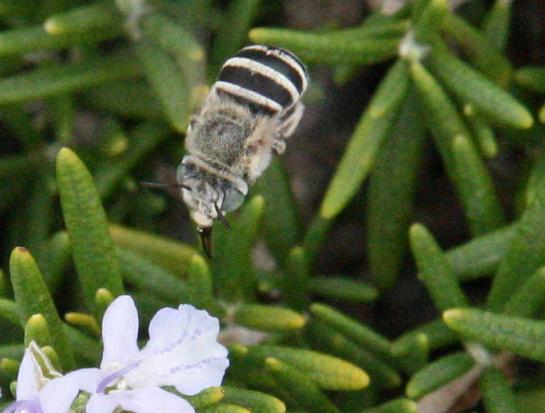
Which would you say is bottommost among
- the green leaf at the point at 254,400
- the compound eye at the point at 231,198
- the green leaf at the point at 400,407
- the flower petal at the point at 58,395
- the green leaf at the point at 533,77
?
the flower petal at the point at 58,395

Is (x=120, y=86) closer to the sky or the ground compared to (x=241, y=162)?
closer to the sky

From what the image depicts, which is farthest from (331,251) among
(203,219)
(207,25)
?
(203,219)

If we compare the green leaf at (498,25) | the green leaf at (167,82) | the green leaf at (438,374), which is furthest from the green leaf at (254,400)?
the green leaf at (498,25)

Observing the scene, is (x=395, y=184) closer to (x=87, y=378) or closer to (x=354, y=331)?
(x=354, y=331)

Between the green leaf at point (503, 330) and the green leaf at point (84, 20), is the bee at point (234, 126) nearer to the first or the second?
the green leaf at point (503, 330)

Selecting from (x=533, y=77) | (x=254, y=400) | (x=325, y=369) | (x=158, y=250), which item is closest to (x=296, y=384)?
(x=325, y=369)

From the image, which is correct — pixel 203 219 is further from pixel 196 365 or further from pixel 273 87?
pixel 196 365
